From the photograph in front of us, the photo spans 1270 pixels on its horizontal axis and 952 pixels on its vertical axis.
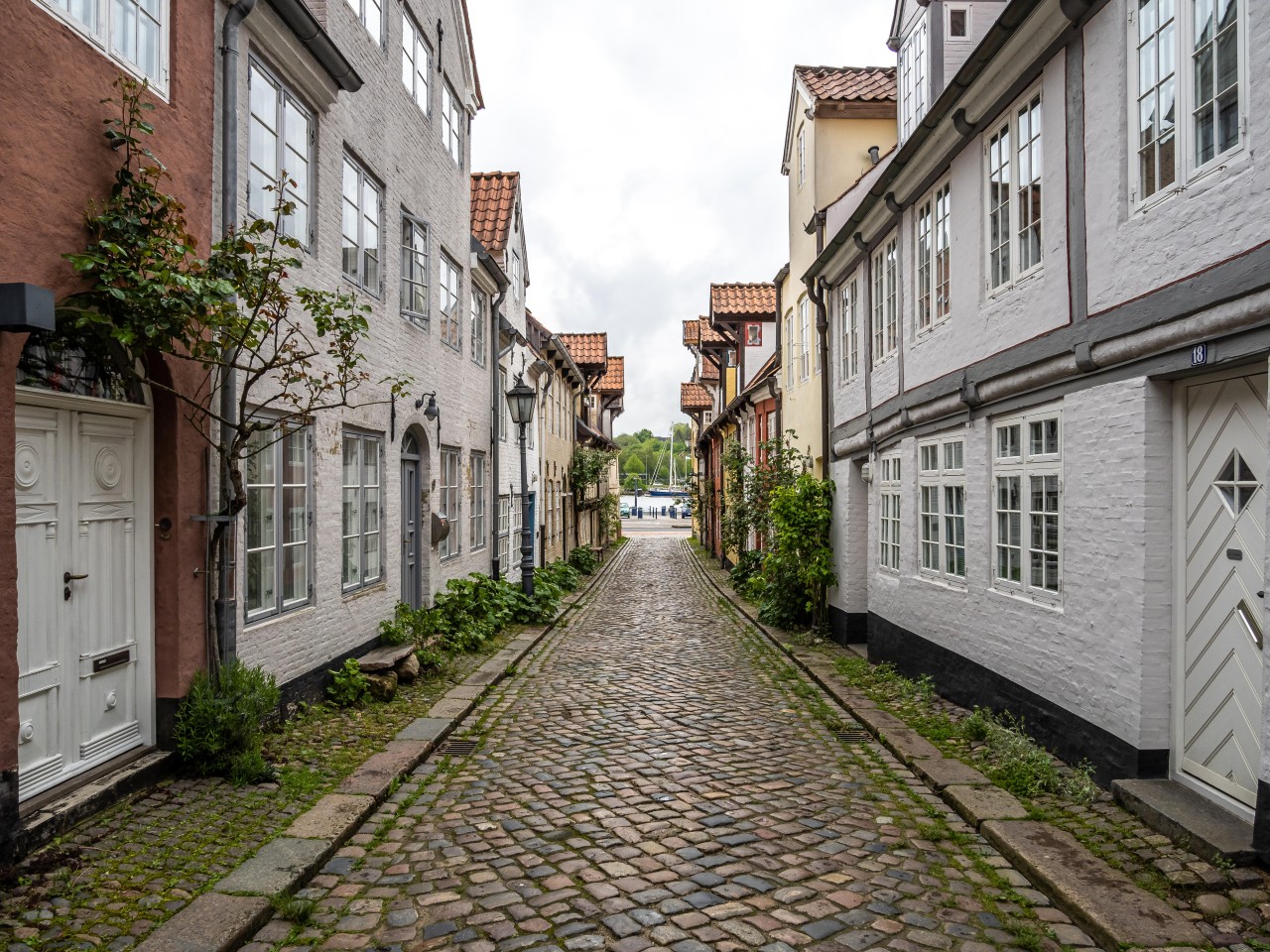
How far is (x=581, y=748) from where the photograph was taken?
22.6ft

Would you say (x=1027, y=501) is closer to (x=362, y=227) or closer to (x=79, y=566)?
(x=79, y=566)

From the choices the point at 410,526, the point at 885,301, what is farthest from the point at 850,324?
the point at 410,526

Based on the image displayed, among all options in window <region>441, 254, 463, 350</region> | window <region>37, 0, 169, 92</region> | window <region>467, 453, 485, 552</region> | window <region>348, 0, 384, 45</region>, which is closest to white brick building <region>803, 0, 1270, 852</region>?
window <region>37, 0, 169, 92</region>

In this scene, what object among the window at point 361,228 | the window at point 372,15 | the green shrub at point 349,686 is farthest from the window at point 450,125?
the green shrub at point 349,686

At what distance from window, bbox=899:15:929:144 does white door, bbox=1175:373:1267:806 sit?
20.3ft

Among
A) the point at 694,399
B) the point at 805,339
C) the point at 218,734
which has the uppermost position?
the point at 694,399

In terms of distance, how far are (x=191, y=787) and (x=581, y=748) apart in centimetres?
275

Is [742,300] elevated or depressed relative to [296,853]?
elevated

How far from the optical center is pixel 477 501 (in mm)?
15031

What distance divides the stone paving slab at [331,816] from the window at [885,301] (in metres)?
7.27

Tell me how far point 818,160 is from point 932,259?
5526 mm

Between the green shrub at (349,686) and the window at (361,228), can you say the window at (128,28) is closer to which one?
the window at (361,228)

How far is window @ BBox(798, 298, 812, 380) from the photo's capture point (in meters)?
14.9

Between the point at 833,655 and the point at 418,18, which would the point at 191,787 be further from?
the point at 418,18
